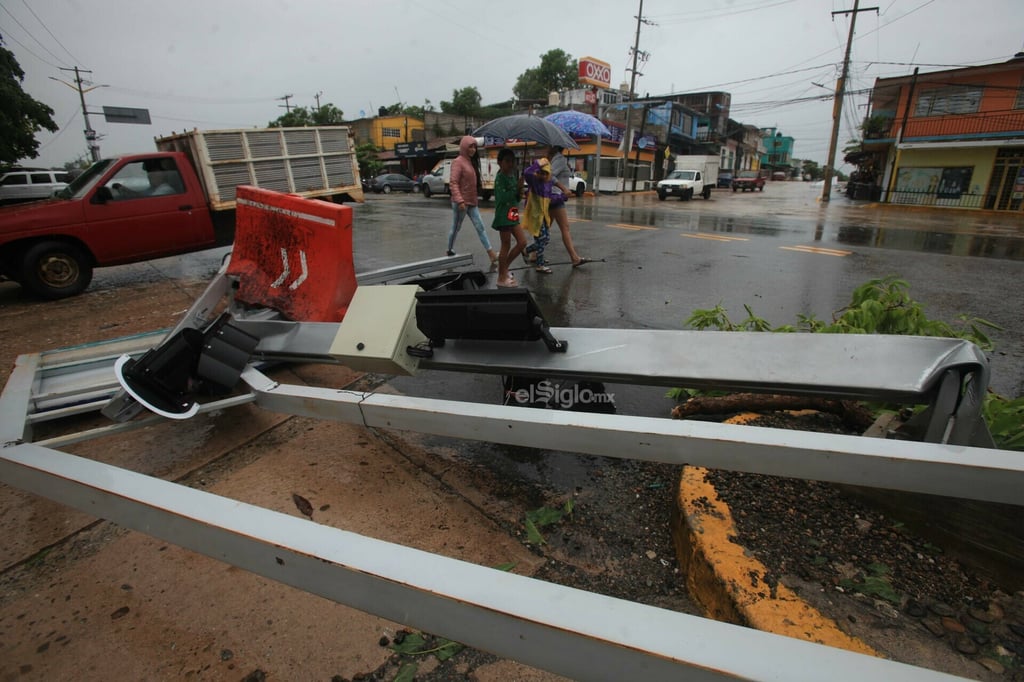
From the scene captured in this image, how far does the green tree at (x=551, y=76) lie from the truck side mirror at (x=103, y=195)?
74.6 m

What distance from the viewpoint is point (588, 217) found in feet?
49.2

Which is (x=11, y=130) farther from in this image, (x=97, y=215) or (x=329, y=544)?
(x=329, y=544)

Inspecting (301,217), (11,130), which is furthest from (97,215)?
(11,130)

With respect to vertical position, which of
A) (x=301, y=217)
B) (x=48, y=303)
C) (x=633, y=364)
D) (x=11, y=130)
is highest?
(x=11, y=130)

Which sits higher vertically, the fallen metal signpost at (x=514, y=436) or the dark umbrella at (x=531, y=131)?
the dark umbrella at (x=531, y=131)

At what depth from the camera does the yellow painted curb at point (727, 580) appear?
1450 millimetres

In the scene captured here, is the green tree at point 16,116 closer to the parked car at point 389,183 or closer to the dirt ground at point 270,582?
the parked car at point 389,183

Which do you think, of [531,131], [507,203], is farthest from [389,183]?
[507,203]

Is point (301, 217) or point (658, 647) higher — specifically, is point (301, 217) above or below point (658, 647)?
above

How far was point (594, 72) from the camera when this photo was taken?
3706cm

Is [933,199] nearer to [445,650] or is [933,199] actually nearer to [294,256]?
[294,256]

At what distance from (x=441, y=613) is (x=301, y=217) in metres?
3.26

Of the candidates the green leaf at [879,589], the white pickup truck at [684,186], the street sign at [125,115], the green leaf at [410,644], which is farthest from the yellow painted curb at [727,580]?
the street sign at [125,115]

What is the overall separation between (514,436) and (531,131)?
19.7 ft
